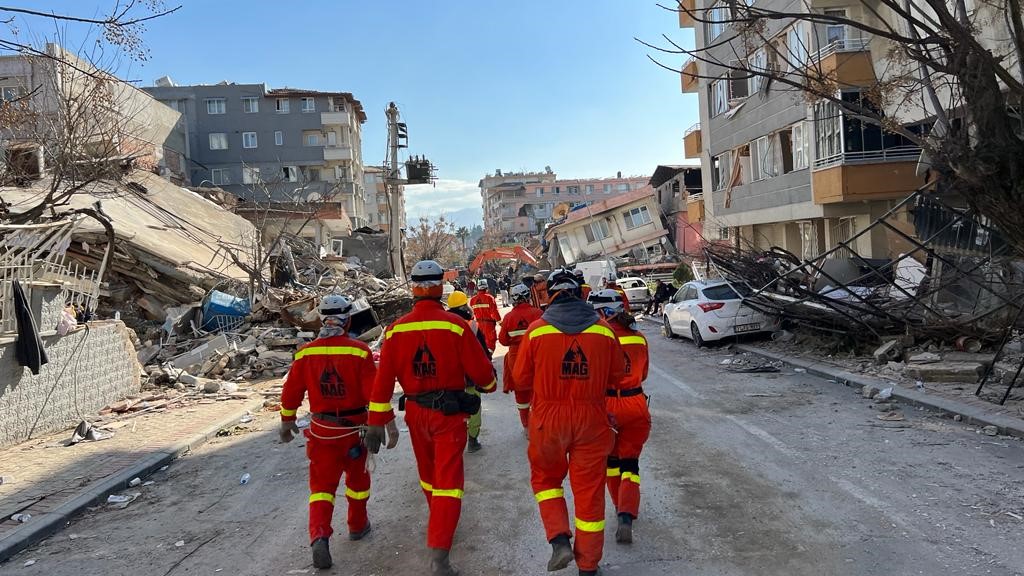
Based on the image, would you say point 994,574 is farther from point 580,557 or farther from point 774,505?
point 580,557

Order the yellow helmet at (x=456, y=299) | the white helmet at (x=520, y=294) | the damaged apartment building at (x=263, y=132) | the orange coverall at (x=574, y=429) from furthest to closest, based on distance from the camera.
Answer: the damaged apartment building at (x=263, y=132) → the white helmet at (x=520, y=294) → the yellow helmet at (x=456, y=299) → the orange coverall at (x=574, y=429)

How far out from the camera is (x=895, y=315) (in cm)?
1213

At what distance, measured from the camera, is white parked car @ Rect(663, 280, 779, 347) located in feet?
52.5

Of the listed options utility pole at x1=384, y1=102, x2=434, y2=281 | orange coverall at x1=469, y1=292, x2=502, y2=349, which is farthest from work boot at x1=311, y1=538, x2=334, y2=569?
utility pole at x1=384, y1=102, x2=434, y2=281

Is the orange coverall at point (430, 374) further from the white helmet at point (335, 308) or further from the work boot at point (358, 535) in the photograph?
the work boot at point (358, 535)

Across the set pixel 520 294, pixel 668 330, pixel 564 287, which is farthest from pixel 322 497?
pixel 668 330

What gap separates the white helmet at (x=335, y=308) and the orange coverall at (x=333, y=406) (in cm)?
15

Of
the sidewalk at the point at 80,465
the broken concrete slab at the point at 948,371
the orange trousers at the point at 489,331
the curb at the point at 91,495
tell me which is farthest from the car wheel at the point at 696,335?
the curb at the point at 91,495

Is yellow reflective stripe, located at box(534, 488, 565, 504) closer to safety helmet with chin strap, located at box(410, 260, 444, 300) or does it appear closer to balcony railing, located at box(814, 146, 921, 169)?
safety helmet with chin strap, located at box(410, 260, 444, 300)

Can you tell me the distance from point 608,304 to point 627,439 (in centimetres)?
99

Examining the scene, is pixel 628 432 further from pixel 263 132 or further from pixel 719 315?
pixel 263 132

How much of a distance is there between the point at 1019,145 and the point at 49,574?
386 inches

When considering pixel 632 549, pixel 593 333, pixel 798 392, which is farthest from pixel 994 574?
pixel 798 392

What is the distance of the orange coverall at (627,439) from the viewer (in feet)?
16.5
